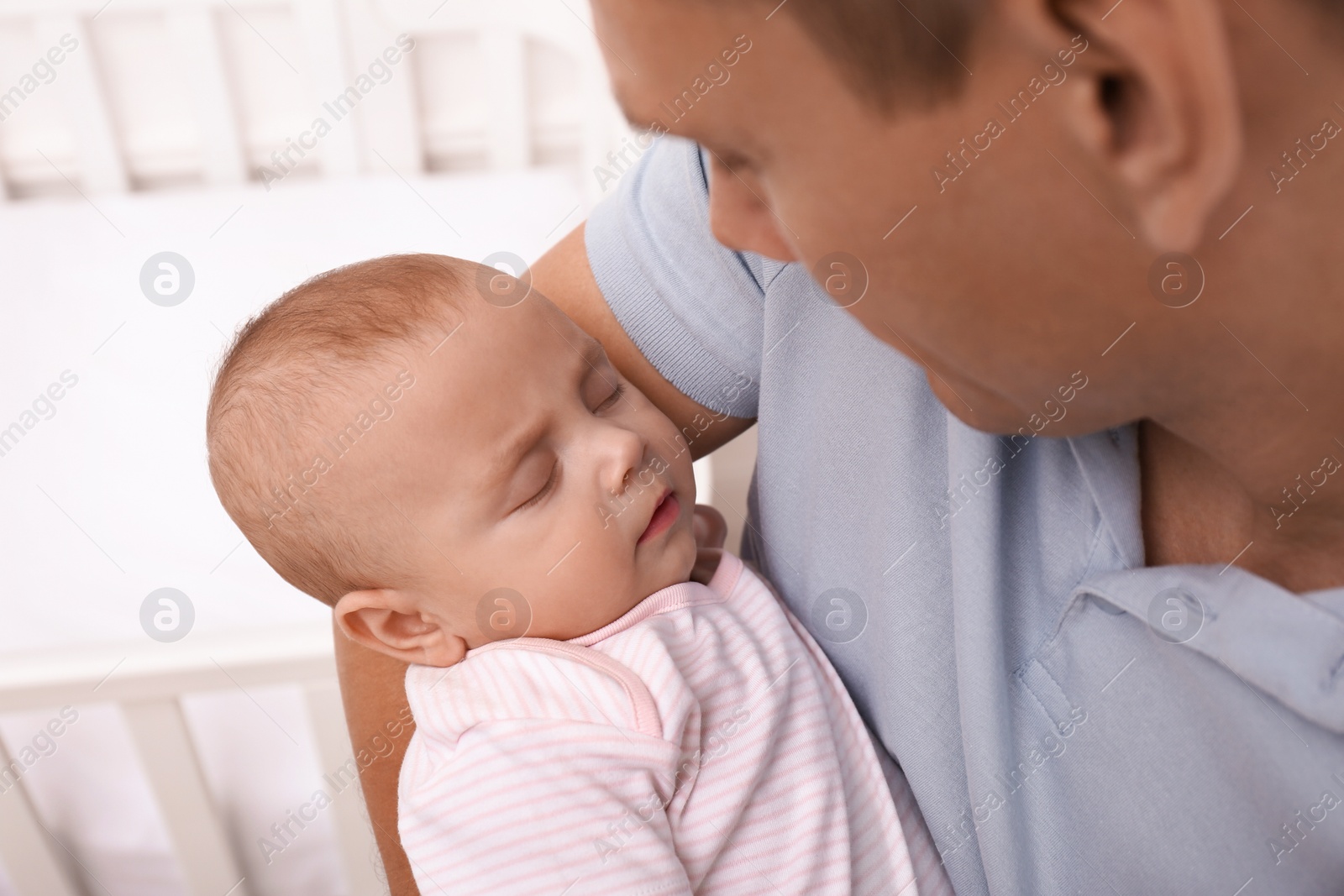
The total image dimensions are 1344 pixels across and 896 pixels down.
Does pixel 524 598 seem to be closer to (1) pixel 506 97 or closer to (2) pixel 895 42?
(2) pixel 895 42

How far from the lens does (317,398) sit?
31.4 inches

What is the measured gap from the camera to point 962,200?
0.49 m

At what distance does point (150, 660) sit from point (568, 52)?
141 centimetres

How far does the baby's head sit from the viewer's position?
31.9 inches

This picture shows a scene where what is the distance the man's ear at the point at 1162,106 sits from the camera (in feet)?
1.27

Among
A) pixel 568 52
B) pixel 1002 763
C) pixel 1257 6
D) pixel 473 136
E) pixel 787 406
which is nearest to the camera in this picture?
pixel 1257 6

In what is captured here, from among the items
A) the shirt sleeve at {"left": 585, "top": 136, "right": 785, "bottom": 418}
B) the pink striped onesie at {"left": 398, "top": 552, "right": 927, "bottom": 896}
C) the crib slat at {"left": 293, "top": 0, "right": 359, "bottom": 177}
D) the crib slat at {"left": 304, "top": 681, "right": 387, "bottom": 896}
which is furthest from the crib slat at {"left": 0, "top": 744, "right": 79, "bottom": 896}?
the crib slat at {"left": 293, "top": 0, "right": 359, "bottom": 177}

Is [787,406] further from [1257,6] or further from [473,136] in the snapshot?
[473,136]

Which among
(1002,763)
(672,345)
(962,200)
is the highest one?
(672,345)

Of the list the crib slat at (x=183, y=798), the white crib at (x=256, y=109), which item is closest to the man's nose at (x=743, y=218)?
the crib slat at (x=183, y=798)

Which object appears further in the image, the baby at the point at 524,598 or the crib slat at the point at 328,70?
the crib slat at the point at 328,70

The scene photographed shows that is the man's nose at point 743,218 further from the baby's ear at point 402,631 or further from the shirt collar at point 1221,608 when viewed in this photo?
the baby's ear at point 402,631

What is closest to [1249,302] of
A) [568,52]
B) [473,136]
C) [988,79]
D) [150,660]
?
[988,79]

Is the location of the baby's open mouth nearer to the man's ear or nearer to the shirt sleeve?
the shirt sleeve
